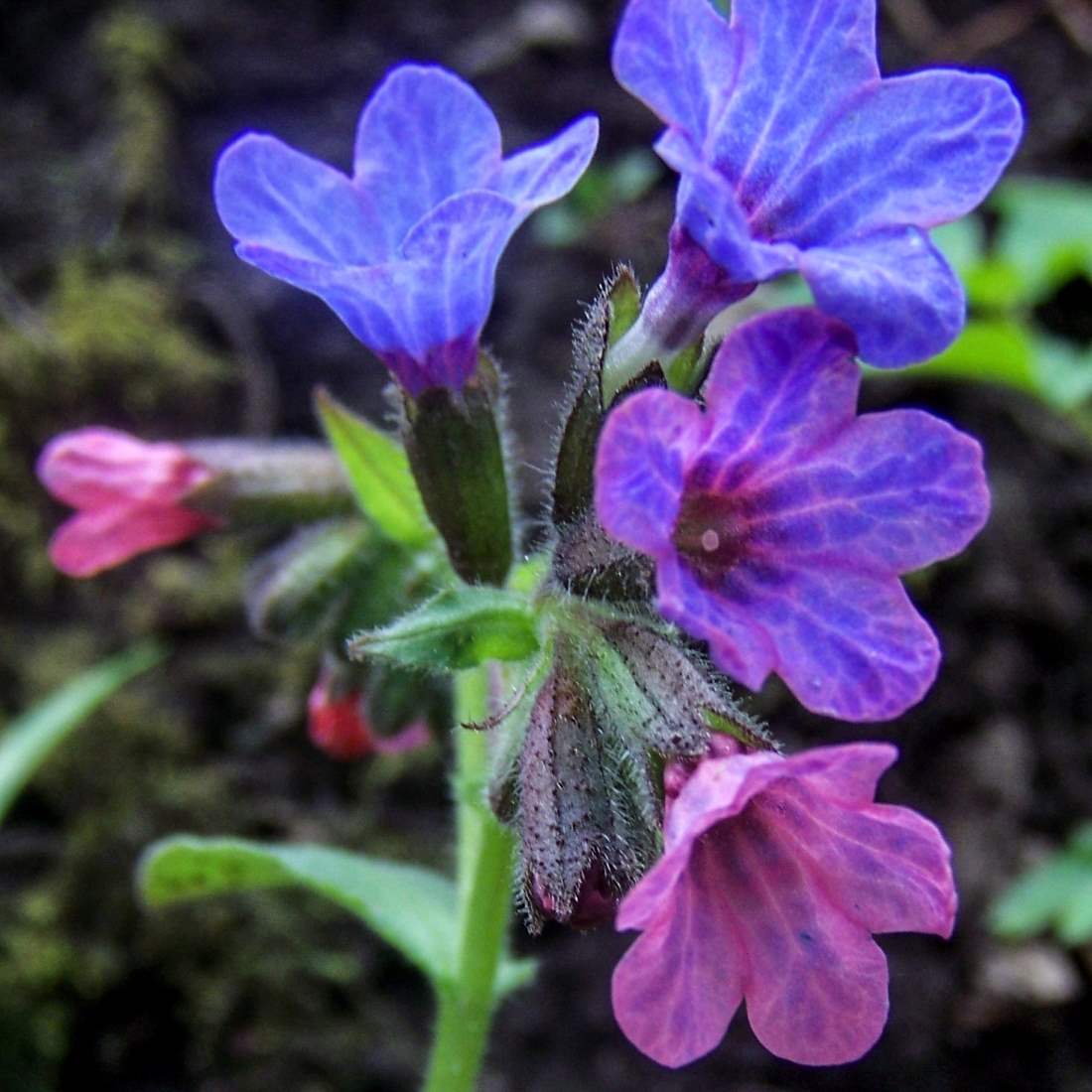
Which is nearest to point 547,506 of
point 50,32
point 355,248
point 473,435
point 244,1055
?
point 473,435

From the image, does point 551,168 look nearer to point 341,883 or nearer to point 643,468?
point 643,468

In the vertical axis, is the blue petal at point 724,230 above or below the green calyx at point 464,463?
above

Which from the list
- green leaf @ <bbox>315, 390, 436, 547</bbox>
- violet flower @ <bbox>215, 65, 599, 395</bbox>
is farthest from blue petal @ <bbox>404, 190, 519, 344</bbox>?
green leaf @ <bbox>315, 390, 436, 547</bbox>

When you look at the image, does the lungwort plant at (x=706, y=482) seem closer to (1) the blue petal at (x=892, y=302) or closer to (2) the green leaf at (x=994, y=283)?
→ (1) the blue petal at (x=892, y=302)

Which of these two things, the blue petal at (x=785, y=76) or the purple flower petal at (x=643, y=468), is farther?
the blue petal at (x=785, y=76)

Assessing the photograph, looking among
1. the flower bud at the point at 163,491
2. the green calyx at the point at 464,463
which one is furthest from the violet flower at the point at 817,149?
the flower bud at the point at 163,491

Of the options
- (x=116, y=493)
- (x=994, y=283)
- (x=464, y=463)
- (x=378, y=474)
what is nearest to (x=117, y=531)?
(x=116, y=493)
